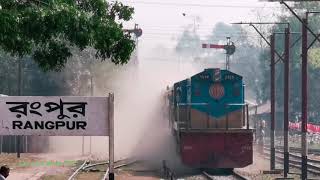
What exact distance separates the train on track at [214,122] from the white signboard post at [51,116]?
1817 cm

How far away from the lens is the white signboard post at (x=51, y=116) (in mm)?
15281

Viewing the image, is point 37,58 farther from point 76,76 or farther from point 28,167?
point 76,76

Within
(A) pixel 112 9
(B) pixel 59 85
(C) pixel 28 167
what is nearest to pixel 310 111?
(B) pixel 59 85

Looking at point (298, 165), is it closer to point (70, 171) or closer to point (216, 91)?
point (216, 91)

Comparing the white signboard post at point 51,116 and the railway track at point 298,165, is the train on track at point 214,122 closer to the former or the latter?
the railway track at point 298,165

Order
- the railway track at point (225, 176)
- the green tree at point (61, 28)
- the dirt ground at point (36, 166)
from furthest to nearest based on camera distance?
1. the dirt ground at point (36, 166)
2. the railway track at point (225, 176)
3. the green tree at point (61, 28)

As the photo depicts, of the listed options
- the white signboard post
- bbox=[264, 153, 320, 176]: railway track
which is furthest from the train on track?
the white signboard post

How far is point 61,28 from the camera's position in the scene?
1770 cm

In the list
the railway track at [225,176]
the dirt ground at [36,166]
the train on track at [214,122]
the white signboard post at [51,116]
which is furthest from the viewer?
the dirt ground at [36,166]

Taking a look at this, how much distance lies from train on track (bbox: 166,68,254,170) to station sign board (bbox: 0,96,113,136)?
18.2 metres

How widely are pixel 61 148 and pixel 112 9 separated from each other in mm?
46106

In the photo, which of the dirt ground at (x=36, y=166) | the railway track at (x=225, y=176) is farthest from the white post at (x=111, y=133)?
the dirt ground at (x=36, y=166)

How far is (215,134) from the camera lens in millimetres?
33594

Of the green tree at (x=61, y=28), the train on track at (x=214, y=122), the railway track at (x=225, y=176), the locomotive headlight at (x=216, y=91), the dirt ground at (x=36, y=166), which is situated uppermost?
the green tree at (x=61, y=28)
